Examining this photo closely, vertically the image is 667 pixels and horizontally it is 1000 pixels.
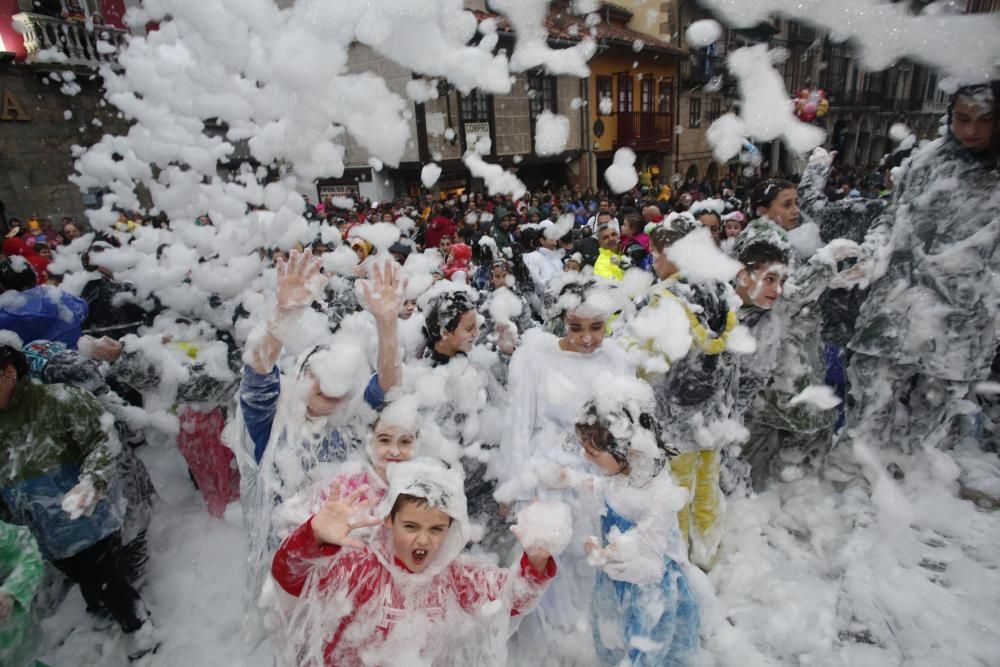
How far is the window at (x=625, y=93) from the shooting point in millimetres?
18062

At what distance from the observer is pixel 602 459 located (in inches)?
71.1

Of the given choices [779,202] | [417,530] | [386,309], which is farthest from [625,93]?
[417,530]

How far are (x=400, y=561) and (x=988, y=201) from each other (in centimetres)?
296

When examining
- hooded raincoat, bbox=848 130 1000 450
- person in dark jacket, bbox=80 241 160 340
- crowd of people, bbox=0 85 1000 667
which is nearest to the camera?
crowd of people, bbox=0 85 1000 667

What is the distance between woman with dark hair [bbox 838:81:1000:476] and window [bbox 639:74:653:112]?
18074mm

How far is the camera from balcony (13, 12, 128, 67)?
1093 cm

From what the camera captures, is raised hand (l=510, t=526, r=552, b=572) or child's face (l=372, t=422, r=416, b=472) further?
child's face (l=372, t=422, r=416, b=472)

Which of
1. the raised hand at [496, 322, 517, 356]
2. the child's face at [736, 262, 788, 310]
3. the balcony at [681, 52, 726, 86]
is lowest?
the raised hand at [496, 322, 517, 356]

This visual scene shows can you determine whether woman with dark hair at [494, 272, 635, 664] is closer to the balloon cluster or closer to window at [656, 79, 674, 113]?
the balloon cluster

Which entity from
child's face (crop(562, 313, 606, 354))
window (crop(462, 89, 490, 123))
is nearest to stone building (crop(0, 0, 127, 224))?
window (crop(462, 89, 490, 123))

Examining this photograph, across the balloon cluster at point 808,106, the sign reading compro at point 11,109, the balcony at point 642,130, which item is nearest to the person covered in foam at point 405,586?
the balloon cluster at point 808,106

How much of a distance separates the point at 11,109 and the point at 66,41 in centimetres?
217

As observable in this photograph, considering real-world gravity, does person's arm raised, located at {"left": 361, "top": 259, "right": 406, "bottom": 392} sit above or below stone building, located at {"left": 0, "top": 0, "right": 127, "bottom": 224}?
below

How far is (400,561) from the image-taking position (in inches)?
59.2
